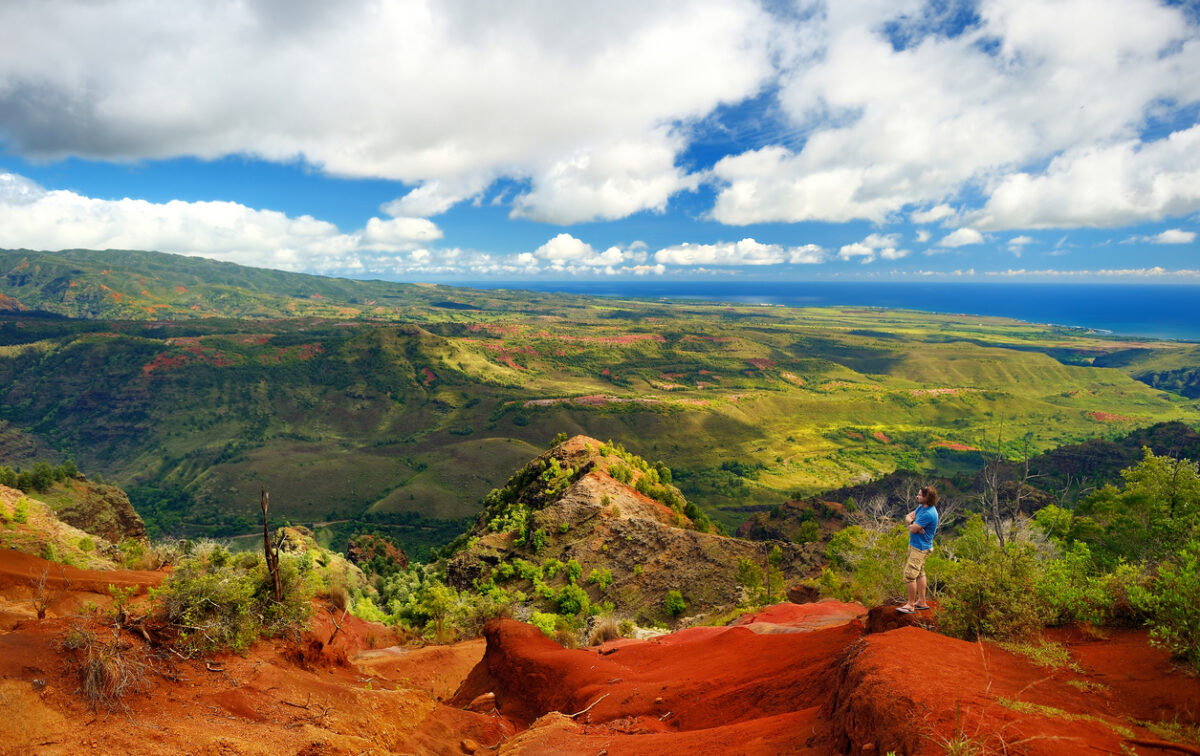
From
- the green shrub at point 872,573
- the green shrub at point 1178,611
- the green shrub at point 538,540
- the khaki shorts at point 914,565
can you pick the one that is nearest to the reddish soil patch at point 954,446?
the green shrub at point 872,573

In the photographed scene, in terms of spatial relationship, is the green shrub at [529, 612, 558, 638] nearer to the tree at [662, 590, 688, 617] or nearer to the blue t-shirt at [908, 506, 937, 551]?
the tree at [662, 590, 688, 617]

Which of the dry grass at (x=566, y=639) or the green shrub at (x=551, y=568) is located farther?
the green shrub at (x=551, y=568)

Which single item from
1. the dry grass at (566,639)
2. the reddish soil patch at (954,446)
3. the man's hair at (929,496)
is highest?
the man's hair at (929,496)

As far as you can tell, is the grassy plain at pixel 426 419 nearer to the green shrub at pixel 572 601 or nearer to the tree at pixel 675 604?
the tree at pixel 675 604

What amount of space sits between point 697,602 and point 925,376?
206 metres

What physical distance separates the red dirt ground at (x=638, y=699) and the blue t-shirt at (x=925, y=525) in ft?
5.09

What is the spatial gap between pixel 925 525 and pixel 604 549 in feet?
92.8

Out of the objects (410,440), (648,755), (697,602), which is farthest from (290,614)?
(410,440)

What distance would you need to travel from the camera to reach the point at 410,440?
14625 cm

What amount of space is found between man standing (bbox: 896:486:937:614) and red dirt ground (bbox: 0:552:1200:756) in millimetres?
465

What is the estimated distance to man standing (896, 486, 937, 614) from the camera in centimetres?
1113

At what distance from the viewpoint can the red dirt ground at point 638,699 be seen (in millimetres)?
6633

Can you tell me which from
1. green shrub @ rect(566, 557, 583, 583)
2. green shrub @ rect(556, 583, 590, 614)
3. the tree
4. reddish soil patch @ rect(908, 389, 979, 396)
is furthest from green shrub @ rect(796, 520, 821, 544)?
reddish soil patch @ rect(908, 389, 979, 396)

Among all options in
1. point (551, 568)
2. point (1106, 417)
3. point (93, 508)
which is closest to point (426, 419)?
point (93, 508)
